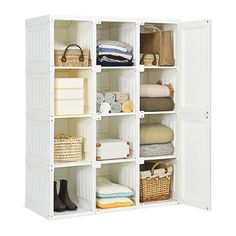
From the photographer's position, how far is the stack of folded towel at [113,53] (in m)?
6.08

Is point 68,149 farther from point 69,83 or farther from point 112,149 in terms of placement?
point 69,83

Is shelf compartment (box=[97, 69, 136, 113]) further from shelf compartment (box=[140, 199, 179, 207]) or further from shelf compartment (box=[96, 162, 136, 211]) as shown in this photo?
shelf compartment (box=[140, 199, 179, 207])

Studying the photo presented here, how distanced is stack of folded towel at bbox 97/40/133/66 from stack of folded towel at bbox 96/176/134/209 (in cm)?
111

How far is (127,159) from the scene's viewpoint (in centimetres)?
619

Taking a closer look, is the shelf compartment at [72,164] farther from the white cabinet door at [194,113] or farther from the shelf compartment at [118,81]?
the white cabinet door at [194,113]

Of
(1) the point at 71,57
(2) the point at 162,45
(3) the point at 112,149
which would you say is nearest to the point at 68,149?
(3) the point at 112,149

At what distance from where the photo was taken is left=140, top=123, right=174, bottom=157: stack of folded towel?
20.8ft

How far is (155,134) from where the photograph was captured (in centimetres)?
639

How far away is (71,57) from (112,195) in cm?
127

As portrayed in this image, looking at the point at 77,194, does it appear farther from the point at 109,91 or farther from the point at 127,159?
the point at 109,91

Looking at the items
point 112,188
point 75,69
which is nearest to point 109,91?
point 75,69

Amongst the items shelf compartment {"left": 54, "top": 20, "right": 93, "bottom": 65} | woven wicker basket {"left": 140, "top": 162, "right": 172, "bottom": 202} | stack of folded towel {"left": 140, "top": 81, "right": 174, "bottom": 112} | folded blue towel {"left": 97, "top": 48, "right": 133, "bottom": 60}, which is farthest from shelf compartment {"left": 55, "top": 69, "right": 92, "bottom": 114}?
woven wicker basket {"left": 140, "top": 162, "right": 172, "bottom": 202}

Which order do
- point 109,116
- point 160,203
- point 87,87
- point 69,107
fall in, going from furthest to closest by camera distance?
1. point 109,116
2. point 160,203
3. point 87,87
4. point 69,107

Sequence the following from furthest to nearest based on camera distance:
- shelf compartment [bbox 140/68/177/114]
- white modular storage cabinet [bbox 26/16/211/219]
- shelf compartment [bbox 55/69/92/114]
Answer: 1. shelf compartment [bbox 140/68/177/114]
2. shelf compartment [bbox 55/69/92/114]
3. white modular storage cabinet [bbox 26/16/211/219]
